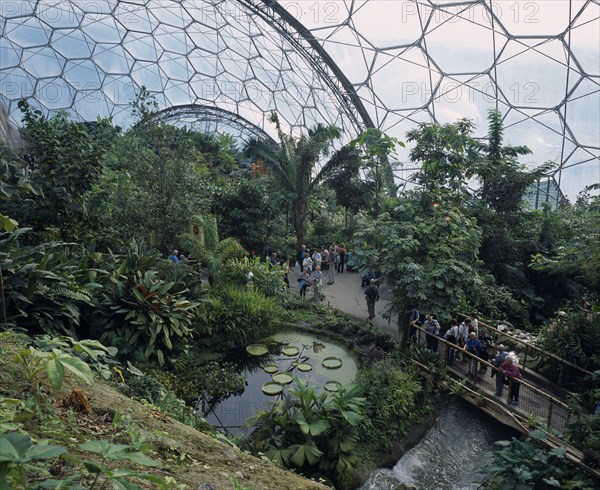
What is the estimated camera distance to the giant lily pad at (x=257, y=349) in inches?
440

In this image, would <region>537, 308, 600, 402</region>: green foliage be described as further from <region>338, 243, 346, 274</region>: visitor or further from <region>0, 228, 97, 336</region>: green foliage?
<region>0, 228, 97, 336</region>: green foliage

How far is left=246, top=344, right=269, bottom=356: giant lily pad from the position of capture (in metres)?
11.2

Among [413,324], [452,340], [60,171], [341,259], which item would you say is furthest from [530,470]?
[341,259]

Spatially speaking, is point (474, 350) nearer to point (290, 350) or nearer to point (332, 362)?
point (332, 362)

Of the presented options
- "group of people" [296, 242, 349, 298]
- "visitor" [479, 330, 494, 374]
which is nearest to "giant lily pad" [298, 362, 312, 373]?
"visitor" [479, 330, 494, 374]

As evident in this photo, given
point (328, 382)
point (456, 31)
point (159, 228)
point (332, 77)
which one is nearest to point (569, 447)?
point (328, 382)

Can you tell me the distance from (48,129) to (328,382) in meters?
8.18

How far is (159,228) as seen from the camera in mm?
14250

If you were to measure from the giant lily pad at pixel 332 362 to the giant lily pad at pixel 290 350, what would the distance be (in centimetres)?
75

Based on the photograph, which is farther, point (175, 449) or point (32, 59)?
point (32, 59)

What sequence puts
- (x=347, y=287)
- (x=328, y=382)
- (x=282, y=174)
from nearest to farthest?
1. (x=328, y=382)
2. (x=347, y=287)
3. (x=282, y=174)

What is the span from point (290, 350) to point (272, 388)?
182 cm

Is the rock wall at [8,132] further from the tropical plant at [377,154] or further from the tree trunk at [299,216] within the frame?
the tropical plant at [377,154]

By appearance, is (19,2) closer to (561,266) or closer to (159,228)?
(159,228)
